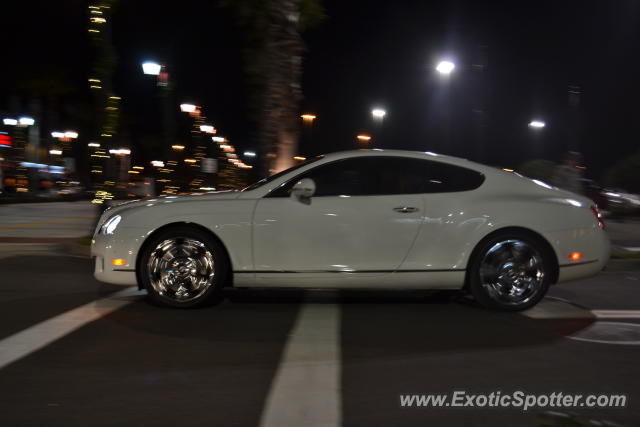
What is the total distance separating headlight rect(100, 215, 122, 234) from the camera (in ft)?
20.4

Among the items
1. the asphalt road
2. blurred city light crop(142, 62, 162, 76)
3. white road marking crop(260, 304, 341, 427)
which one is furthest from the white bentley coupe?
blurred city light crop(142, 62, 162, 76)

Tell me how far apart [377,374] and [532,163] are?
36778 mm

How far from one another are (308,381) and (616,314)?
3.71 m

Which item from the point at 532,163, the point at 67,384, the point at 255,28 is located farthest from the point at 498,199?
the point at 532,163

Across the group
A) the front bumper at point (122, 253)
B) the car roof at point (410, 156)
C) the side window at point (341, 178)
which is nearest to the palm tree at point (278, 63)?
the car roof at point (410, 156)

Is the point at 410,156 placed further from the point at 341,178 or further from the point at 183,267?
the point at 183,267

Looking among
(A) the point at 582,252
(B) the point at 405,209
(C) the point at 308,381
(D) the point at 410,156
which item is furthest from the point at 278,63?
(C) the point at 308,381

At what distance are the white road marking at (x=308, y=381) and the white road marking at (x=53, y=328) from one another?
181 centimetres

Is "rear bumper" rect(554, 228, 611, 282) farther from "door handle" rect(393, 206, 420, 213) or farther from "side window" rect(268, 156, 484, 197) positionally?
"door handle" rect(393, 206, 420, 213)

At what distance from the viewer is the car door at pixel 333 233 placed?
6102 millimetres

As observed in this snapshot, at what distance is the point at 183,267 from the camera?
6.15 metres

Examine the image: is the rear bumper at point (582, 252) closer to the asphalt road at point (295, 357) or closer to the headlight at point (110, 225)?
the asphalt road at point (295, 357)

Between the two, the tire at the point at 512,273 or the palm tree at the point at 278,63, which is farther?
the palm tree at the point at 278,63

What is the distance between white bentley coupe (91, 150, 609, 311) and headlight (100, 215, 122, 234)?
1 centimetres
